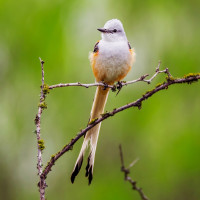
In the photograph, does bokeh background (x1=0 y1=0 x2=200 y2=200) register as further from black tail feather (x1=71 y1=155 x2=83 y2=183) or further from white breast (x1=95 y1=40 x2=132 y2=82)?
black tail feather (x1=71 y1=155 x2=83 y2=183)

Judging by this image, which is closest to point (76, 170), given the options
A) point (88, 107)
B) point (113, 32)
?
point (113, 32)

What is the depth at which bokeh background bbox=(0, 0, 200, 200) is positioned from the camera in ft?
21.1

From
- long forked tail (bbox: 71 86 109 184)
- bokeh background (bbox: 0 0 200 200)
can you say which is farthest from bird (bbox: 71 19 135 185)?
bokeh background (bbox: 0 0 200 200)

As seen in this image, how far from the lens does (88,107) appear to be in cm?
648

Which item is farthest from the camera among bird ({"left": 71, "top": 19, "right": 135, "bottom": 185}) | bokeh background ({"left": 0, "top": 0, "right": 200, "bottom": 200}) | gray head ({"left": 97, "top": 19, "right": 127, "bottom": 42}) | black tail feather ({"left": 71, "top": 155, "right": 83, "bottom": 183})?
bokeh background ({"left": 0, "top": 0, "right": 200, "bottom": 200})

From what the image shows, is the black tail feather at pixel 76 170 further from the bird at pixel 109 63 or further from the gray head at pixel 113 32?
the gray head at pixel 113 32

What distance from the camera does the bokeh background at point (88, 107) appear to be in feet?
21.1

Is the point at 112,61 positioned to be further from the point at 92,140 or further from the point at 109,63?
the point at 92,140

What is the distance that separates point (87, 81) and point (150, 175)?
1602mm

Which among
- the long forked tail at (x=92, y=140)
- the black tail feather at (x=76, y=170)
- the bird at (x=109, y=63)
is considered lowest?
the black tail feather at (x=76, y=170)

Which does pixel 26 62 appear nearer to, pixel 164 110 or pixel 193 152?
pixel 164 110

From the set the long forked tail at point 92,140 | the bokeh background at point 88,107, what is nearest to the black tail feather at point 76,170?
the long forked tail at point 92,140

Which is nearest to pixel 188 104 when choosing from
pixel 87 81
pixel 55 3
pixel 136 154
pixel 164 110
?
pixel 164 110

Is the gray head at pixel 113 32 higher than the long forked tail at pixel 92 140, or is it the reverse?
the gray head at pixel 113 32
